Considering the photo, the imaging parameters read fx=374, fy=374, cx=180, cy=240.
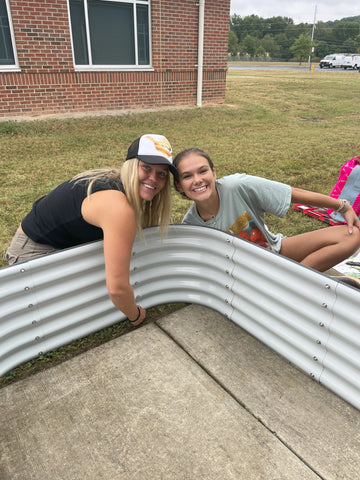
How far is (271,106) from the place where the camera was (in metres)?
13.3

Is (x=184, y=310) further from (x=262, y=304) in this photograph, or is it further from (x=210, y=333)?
(x=262, y=304)

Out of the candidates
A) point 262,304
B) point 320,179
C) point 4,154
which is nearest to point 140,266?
point 262,304

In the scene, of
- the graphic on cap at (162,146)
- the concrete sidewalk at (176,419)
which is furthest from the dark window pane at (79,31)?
the concrete sidewalk at (176,419)

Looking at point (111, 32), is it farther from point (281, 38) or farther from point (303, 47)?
point (281, 38)

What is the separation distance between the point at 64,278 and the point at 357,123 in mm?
11231

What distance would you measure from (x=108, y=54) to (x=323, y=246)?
A: 9178 mm

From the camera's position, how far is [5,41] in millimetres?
8516

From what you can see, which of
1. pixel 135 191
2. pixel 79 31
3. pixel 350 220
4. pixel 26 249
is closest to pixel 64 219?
pixel 26 249

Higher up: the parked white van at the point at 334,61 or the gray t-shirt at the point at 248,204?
the parked white van at the point at 334,61

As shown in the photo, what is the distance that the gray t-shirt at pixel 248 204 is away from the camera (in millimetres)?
2670

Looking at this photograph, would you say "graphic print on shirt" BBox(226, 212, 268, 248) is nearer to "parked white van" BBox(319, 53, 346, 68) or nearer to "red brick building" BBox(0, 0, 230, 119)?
"red brick building" BBox(0, 0, 230, 119)

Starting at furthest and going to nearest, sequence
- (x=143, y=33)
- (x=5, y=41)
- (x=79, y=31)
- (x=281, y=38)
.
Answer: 1. (x=281, y=38)
2. (x=143, y=33)
3. (x=79, y=31)
4. (x=5, y=41)

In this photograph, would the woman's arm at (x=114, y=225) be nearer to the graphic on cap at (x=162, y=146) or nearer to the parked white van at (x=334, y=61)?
the graphic on cap at (x=162, y=146)

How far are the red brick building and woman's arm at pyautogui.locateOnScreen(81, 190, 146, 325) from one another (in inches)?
325
